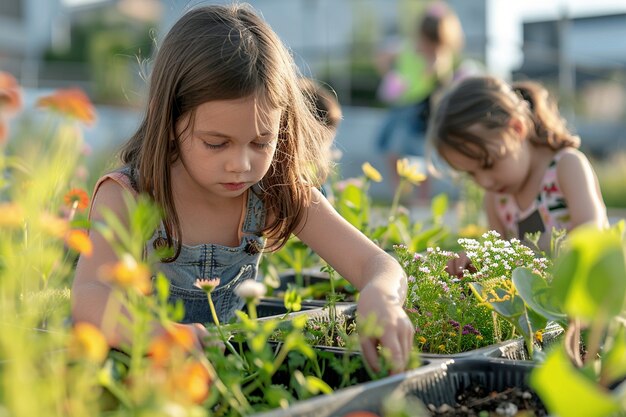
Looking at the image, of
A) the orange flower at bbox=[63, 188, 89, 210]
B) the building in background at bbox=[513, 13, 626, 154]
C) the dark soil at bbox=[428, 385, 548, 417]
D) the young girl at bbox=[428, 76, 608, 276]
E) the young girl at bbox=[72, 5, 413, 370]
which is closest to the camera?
the dark soil at bbox=[428, 385, 548, 417]

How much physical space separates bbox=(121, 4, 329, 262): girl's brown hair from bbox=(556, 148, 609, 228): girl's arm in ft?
3.94

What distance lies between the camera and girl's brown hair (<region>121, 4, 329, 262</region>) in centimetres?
173

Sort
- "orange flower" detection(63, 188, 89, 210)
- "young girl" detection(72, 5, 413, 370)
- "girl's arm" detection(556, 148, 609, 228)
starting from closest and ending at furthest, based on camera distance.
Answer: "young girl" detection(72, 5, 413, 370) < "orange flower" detection(63, 188, 89, 210) < "girl's arm" detection(556, 148, 609, 228)

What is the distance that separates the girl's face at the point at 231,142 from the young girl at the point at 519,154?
139 centimetres

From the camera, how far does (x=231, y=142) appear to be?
5.46ft

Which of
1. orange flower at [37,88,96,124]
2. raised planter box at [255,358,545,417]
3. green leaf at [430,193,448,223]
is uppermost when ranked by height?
orange flower at [37,88,96,124]

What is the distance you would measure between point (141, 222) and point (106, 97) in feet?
53.3

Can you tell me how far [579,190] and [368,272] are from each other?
1.46m

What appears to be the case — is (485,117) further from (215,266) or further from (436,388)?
(436,388)

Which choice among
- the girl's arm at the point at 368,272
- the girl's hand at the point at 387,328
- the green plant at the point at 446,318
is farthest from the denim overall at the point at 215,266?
the girl's hand at the point at 387,328

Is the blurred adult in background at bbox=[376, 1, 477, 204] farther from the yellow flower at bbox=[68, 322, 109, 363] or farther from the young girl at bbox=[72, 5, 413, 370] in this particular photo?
the yellow flower at bbox=[68, 322, 109, 363]

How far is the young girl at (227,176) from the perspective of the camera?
64.8 inches

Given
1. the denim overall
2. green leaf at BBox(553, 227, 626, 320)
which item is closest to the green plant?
the denim overall

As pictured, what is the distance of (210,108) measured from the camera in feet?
5.54
